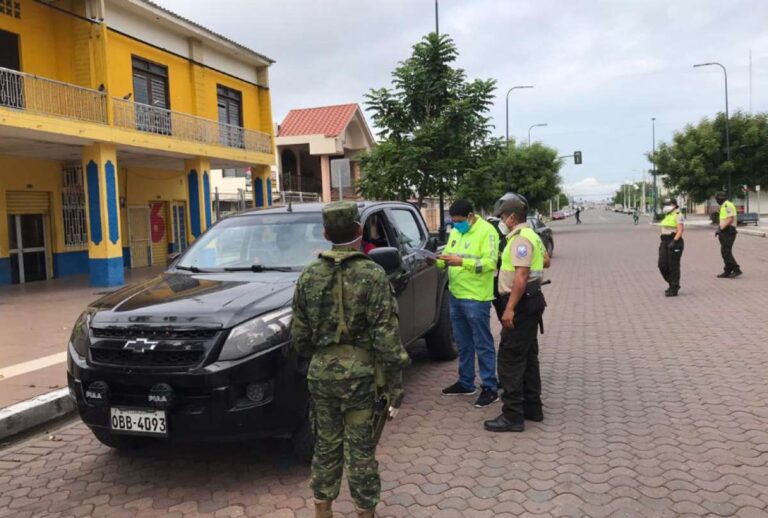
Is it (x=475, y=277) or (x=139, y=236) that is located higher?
(x=139, y=236)

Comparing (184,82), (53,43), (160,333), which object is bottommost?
(160,333)

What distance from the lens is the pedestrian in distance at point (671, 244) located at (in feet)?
34.3

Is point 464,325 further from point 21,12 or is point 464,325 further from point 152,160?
point 152,160

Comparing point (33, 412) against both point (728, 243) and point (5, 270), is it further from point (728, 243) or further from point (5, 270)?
point (5, 270)

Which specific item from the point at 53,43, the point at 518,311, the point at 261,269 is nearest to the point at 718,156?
the point at 53,43

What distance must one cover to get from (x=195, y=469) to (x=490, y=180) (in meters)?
11.7

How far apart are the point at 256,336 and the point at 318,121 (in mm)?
30373

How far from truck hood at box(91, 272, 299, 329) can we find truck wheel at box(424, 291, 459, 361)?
2541 millimetres

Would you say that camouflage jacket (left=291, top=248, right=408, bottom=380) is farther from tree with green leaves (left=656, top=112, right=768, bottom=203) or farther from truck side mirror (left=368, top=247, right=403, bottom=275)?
tree with green leaves (left=656, top=112, right=768, bottom=203)

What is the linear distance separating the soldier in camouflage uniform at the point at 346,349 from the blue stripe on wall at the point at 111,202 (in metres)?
14.2

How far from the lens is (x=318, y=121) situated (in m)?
32.9

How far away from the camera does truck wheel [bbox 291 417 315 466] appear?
394 centimetres

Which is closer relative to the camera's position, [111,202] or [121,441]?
[121,441]

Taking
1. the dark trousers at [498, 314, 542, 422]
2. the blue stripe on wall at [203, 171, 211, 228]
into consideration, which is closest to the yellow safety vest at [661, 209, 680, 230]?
the dark trousers at [498, 314, 542, 422]
